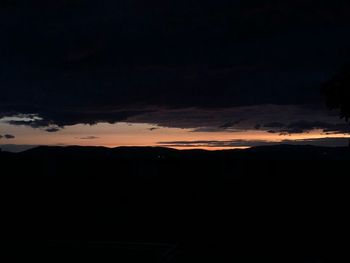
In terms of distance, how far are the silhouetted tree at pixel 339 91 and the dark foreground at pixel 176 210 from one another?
11184mm

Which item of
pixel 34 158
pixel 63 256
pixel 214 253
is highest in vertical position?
pixel 34 158

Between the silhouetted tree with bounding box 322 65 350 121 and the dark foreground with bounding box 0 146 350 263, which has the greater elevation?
the silhouetted tree with bounding box 322 65 350 121

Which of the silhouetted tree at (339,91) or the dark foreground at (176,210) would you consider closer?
the dark foreground at (176,210)

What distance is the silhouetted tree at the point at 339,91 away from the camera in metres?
43.4

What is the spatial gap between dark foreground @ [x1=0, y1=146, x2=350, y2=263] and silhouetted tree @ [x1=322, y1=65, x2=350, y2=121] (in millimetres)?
11184

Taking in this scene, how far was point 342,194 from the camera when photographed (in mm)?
26219

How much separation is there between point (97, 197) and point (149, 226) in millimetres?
4905

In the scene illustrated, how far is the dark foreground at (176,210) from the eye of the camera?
62.2ft

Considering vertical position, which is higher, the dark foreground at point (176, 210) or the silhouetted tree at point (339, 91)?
the silhouetted tree at point (339, 91)

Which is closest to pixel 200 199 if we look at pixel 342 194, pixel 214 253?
pixel 214 253

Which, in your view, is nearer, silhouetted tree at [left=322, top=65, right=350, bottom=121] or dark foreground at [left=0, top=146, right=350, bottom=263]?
dark foreground at [left=0, top=146, right=350, bottom=263]

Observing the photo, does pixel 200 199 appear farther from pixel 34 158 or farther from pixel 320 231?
pixel 34 158

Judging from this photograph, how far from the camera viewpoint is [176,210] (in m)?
24.0

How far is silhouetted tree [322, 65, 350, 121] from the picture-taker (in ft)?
142
